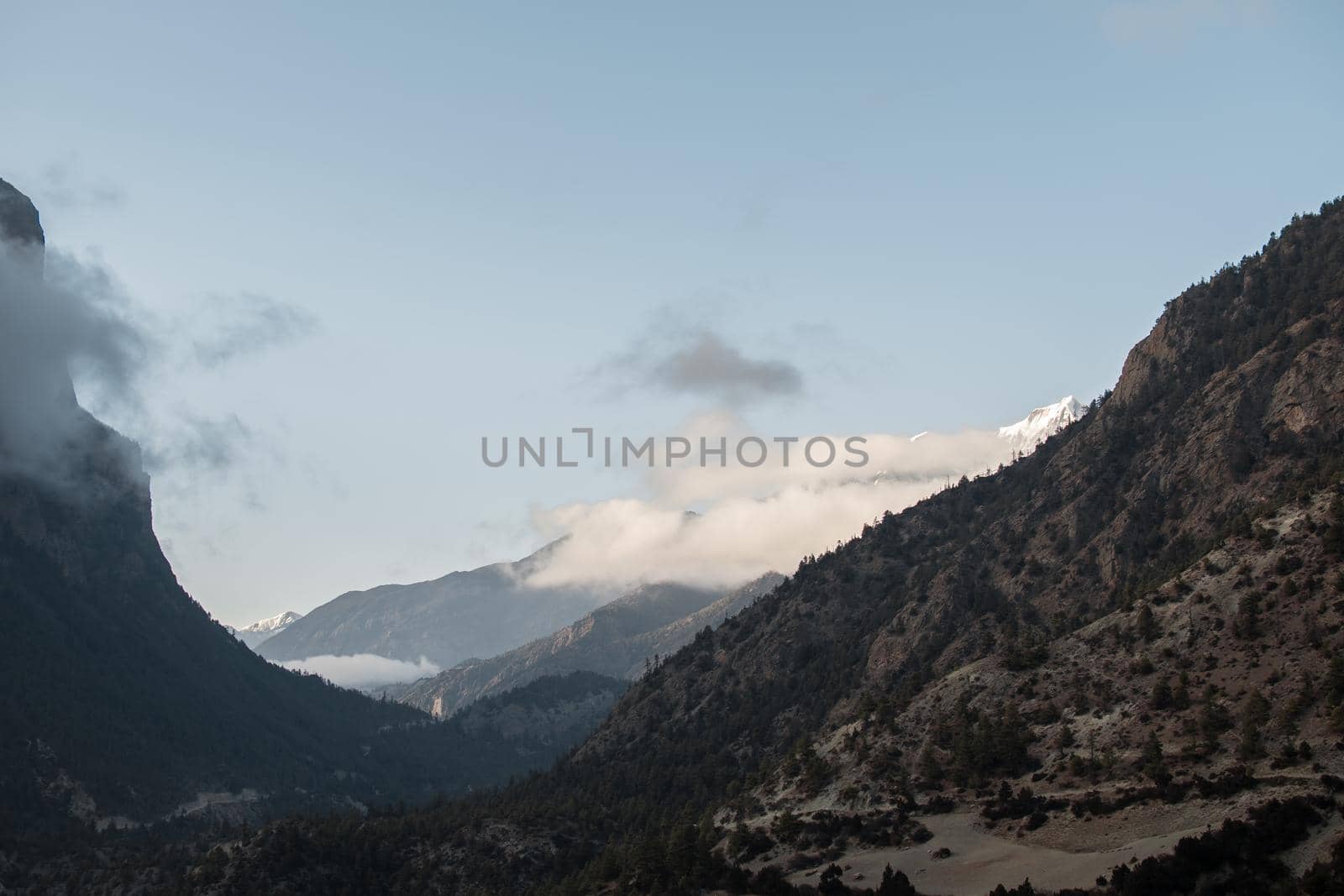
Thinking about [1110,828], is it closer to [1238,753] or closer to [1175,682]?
[1238,753]

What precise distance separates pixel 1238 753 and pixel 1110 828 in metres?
18.9

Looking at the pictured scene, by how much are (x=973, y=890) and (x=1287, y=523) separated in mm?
80809

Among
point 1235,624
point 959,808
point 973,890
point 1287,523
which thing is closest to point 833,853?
point 959,808

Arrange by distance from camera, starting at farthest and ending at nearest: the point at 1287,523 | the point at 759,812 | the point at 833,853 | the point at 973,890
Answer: the point at 759,812, the point at 1287,523, the point at 833,853, the point at 973,890

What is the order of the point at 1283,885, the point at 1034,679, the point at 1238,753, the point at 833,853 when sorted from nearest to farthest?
1. the point at 1283,885
2. the point at 1238,753
3. the point at 833,853
4. the point at 1034,679

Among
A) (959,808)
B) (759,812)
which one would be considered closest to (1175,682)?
(959,808)

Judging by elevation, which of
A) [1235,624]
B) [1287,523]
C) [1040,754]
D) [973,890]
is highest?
[1287,523]

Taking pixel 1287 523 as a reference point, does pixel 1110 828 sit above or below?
below

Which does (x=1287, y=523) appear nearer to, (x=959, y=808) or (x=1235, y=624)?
(x=1235, y=624)

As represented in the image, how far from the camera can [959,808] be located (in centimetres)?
16212

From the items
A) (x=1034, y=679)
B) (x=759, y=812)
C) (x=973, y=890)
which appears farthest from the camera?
(x=759, y=812)

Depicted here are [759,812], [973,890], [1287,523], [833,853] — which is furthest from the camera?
[759,812]

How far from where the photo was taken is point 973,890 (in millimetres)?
130750

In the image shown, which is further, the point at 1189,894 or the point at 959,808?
the point at 959,808
